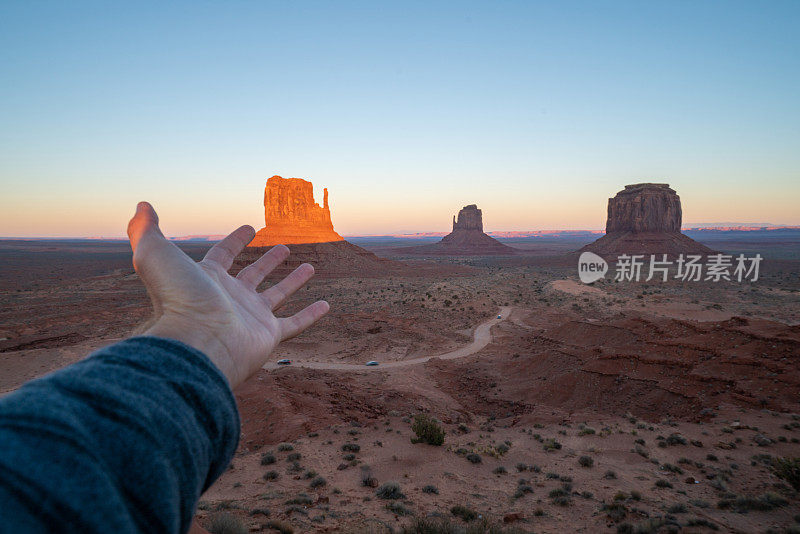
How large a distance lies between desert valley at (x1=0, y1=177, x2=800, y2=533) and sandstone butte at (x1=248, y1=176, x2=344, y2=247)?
128 ft

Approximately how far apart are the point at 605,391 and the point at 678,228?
99160 mm

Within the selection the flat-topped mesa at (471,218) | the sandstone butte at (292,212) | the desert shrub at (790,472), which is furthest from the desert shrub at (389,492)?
the flat-topped mesa at (471,218)

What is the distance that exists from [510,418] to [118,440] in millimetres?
13689

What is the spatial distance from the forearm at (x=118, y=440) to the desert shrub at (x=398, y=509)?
5963mm

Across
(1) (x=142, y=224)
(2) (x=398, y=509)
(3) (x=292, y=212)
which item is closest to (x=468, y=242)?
(3) (x=292, y=212)

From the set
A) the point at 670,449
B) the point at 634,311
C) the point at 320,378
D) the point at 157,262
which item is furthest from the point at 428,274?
the point at 157,262

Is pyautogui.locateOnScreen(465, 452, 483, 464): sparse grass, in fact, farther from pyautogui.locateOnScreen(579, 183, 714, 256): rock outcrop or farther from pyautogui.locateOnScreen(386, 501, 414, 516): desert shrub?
pyautogui.locateOnScreen(579, 183, 714, 256): rock outcrop

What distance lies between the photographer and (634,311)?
95.7 ft

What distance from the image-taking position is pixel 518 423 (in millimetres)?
12336

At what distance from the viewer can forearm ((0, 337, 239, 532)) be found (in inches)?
36.6

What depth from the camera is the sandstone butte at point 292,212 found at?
69494 millimetres

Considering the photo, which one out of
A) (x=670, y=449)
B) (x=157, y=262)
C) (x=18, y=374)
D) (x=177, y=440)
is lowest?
(x=18, y=374)

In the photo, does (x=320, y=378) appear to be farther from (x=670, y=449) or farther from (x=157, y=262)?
(x=157, y=262)

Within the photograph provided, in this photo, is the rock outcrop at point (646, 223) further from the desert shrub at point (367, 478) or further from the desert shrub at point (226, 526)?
the desert shrub at point (226, 526)
